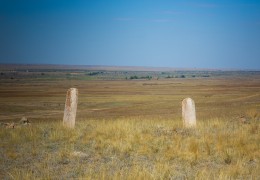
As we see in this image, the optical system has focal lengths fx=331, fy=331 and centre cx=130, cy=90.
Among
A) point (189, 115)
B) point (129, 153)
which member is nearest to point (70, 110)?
point (129, 153)

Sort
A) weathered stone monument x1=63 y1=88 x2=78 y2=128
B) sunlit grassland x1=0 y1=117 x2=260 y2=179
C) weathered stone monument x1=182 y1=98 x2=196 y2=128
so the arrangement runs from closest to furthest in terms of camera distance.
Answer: sunlit grassland x1=0 y1=117 x2=260 y2=179, weathered stone monument x1=63 y1=88 x2=78 y2=128, weathered stone monument x1=182 y1=98 x2=196 y2=128

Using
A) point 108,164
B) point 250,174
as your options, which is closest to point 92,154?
point 108,164

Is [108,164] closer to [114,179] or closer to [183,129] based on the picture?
[114,179]

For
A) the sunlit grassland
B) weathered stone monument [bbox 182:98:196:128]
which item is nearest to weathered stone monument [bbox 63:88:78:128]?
the sunlit grassland

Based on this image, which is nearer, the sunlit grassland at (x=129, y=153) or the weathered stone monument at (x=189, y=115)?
the sunlit grassland at (x=129, y=153)

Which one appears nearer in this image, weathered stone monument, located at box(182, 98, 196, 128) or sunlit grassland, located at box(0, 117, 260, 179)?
sunlit grassland, located at box(0, 117, 260, 179)

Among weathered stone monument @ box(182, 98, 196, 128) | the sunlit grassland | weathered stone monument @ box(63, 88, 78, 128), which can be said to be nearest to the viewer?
the sunlit grassland

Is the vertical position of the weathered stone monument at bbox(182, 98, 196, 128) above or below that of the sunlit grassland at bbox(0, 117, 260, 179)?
above

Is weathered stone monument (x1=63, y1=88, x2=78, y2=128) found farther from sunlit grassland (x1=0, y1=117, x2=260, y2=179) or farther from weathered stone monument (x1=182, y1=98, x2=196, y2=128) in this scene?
weathered stone monument (x1=182, y1=98, x2=196, y2=128)

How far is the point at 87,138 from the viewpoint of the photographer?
13234 mm

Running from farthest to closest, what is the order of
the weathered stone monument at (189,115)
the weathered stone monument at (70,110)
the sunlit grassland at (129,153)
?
1. the weathered stone monument at (189,115)
2. the weathered stone monument at (70,110)
3. the sunlit grassland at (129,153)

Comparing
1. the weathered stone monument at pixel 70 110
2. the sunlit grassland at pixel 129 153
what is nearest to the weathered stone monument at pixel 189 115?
the sunlit grassland at pixel 129 153

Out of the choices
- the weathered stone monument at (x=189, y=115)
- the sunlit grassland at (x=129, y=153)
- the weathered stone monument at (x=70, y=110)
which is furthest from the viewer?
the weathered stone monument at (x=189, y=115)

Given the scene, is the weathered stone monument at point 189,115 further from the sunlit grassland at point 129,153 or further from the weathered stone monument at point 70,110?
the weathered stone monument at point 70,110
